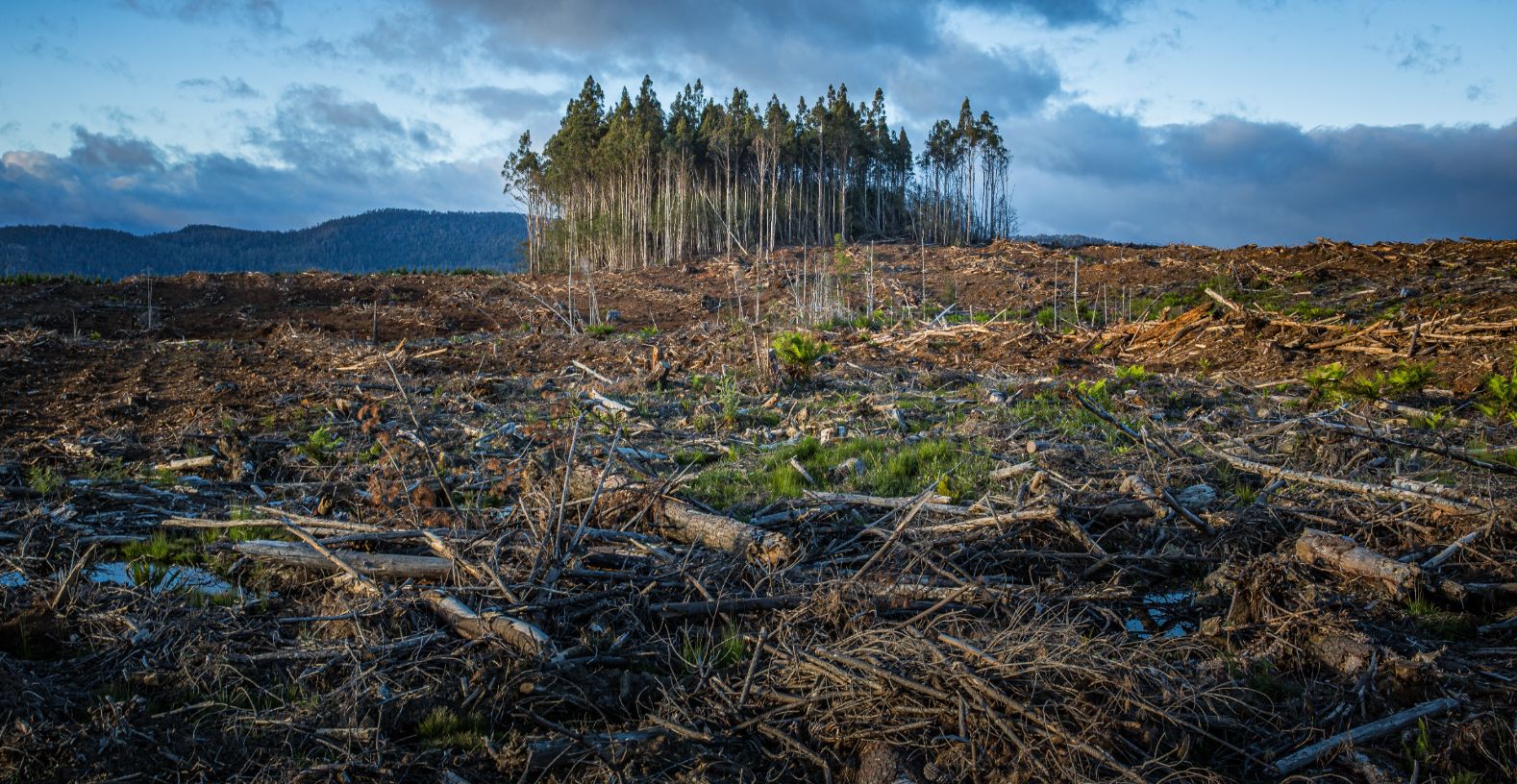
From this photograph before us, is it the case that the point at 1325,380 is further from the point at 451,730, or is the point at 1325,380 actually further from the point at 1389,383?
the point at 451,730

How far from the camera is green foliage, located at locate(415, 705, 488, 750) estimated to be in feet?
8.57

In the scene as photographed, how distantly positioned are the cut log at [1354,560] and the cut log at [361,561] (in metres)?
4.10

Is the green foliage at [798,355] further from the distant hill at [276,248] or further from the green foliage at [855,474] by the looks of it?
the distant hill at [276,248]

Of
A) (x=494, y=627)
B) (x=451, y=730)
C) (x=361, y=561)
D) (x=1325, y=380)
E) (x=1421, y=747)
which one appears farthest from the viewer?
(x=1325, y=380)

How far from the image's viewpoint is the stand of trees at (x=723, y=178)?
44156 millimetres

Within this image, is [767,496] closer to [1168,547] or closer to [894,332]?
[1168,547]

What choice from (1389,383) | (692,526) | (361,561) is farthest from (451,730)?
(1389,383)

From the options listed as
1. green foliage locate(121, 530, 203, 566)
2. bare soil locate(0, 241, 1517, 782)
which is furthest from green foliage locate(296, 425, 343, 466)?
green foliage locate(121, 530, 203, 566)

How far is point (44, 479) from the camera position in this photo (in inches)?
206

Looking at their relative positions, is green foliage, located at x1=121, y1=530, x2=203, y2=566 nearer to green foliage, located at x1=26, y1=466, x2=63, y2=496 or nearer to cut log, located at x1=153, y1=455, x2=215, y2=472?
green foliage, located at x1=26, y1=466, x2=63, y2=496

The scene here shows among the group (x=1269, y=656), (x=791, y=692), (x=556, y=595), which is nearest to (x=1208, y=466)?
(x=1269, y=656)

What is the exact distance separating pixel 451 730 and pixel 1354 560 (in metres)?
3.95

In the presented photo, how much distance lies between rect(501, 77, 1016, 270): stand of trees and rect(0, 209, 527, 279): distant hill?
7246mm

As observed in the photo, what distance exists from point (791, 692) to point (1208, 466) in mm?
3751
